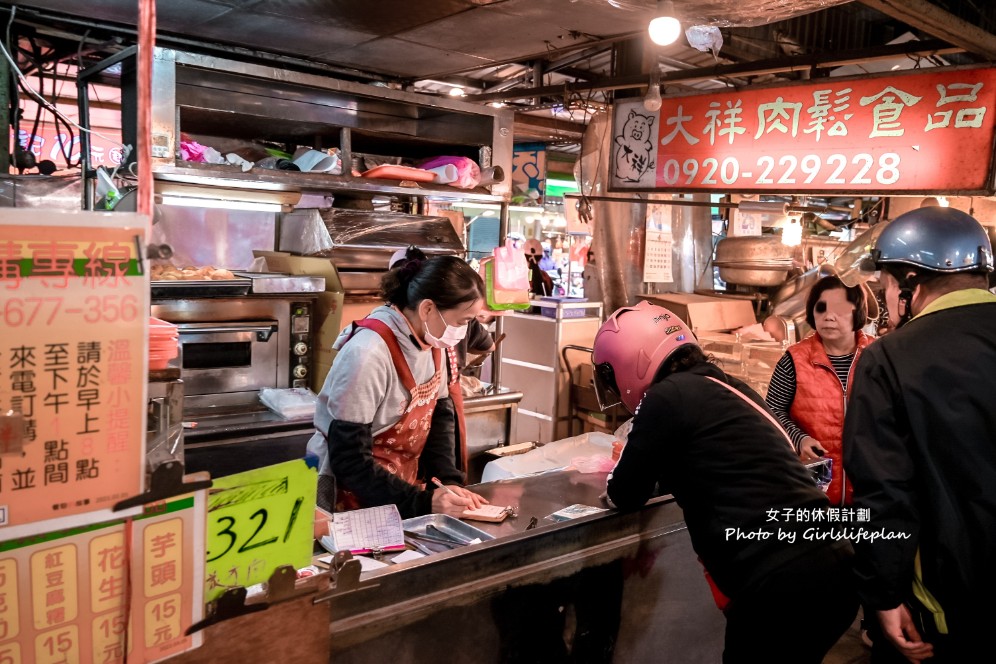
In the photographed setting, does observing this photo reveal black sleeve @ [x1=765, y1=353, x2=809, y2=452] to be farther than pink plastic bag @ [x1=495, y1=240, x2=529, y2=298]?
Yes

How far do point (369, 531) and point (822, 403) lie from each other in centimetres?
272

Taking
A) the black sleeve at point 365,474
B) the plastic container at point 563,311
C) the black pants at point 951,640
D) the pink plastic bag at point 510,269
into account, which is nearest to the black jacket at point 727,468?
the black pants at point 951,640

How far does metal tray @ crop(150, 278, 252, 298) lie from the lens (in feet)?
12.4

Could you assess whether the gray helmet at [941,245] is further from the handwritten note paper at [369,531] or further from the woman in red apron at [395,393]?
the handwritten note paper at [369,531]

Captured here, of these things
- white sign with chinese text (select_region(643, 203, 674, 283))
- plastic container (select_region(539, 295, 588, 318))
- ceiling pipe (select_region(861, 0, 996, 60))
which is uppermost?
ceiling pipe (select_region(861, 0, 996, 60))

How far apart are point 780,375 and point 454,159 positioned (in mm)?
2513

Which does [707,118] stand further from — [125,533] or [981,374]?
[125,533]

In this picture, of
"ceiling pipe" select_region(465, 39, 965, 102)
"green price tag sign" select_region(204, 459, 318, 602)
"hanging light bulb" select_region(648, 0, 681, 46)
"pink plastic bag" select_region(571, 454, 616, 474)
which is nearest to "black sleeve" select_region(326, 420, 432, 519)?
"pink plastic bag" select_region(571, 454, 616, 474)

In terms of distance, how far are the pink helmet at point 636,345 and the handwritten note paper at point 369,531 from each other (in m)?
0.91

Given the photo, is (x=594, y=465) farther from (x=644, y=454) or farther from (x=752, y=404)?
(x=752, y=404)

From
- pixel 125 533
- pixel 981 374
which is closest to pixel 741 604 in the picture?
pixel 981 374

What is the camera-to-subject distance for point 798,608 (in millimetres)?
2215

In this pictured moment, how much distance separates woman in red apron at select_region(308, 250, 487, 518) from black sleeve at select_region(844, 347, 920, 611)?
1.33m

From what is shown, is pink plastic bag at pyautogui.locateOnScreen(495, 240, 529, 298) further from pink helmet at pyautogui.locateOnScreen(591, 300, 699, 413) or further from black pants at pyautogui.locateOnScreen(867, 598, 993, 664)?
black pants at pyautogui.locateOnScreen(867, 598, 993, 664)
